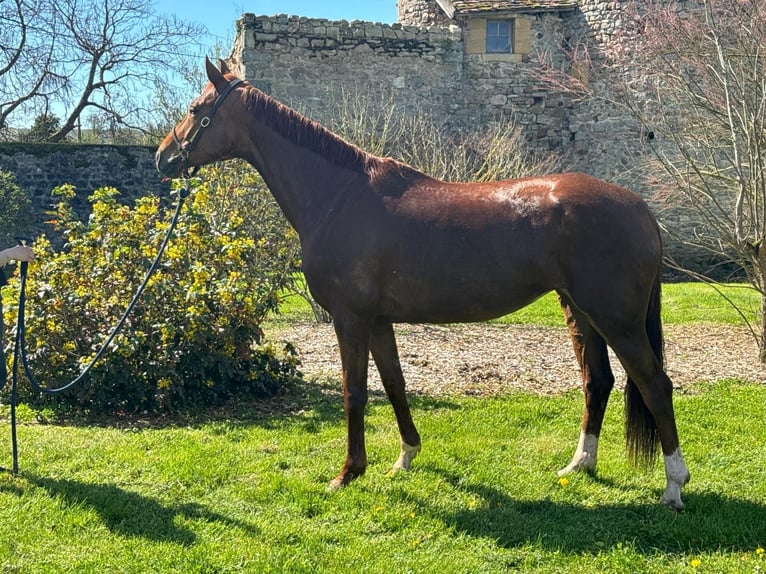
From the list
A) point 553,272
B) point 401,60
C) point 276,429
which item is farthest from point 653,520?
point 401,60

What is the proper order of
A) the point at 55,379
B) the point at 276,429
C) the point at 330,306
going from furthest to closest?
the point at 55,379
the point at 276,429
the point at 330,306

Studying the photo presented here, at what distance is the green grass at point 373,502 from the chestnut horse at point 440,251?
0.90 ft

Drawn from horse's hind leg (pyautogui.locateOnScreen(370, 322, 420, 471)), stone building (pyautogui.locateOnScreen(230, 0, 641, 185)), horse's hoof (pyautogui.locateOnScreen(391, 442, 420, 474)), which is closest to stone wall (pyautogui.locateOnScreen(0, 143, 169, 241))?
stone building (pyautogui.locateOnScreen(230, 0, 641, 185))

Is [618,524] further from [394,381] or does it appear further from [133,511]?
[133,511]

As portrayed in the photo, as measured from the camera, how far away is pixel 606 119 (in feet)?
55.2

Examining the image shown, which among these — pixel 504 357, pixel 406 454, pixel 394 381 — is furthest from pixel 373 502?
pixel 504 357

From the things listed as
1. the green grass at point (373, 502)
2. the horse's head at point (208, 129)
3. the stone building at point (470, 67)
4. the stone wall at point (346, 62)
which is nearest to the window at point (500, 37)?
the stone building at point (470, 67)

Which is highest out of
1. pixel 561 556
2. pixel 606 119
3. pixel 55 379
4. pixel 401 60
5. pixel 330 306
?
pixel 401 60

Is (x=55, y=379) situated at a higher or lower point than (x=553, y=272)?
lower

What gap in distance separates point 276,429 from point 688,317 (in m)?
7.32

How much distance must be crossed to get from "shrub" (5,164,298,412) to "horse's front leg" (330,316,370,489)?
6.97 feet

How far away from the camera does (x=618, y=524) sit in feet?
12.6

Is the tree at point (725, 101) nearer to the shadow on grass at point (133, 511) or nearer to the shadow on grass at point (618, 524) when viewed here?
the shadow on grass at point (618, 524)

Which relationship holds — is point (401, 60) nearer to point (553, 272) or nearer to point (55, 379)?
point (55, 379)
